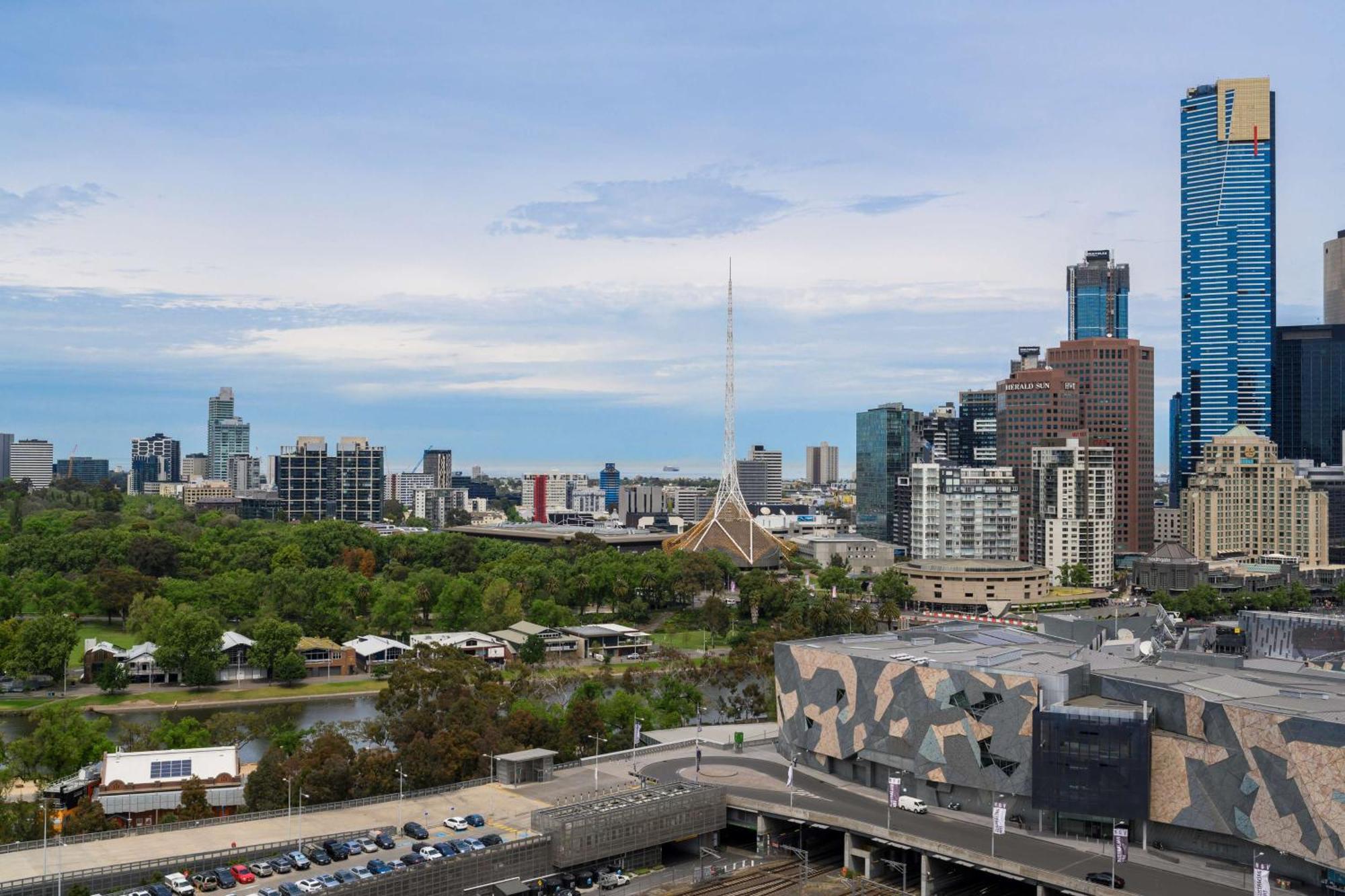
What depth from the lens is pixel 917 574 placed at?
93.4 metres

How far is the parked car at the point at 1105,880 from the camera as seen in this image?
2984 cm

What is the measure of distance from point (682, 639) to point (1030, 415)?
52.3 m

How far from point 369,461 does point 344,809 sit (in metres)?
127

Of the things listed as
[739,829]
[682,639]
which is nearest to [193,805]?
[739,829]

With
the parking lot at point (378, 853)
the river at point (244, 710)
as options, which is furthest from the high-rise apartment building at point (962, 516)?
the parking lot at point (378, 853)

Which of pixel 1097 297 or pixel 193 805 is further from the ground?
pixel 1097 297

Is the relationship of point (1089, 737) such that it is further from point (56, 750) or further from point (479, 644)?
point (479, 644)

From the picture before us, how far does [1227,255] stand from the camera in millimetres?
151375

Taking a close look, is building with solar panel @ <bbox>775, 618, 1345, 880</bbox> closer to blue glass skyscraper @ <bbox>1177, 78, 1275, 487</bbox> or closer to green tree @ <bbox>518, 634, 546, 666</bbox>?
green tree @ <bbox>518, 634, 546, 666</bbox>

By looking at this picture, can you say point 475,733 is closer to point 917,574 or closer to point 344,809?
point 344,809

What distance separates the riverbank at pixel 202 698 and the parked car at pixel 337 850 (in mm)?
28502

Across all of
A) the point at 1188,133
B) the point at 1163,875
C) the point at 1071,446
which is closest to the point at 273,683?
the point at 1163,875

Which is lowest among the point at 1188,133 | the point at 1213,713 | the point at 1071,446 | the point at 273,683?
the point at 273,683

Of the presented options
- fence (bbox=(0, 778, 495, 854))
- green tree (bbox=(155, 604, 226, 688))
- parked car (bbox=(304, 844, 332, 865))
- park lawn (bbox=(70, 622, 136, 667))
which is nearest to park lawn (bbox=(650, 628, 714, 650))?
green tree (bbox=(155, 604, 226, 688))
